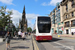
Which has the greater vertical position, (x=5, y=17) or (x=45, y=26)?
(x=5, y=17)

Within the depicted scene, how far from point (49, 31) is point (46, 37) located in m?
1.00

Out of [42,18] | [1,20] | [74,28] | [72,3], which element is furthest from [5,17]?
[72,3]

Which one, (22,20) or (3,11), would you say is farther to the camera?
(22,20)

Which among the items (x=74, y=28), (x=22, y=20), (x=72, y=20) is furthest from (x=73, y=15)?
(x=22, y=20)

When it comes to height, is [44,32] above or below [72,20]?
below

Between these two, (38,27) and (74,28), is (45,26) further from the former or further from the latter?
(74,28)

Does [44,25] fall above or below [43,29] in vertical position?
above

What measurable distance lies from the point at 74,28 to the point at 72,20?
13.0ft

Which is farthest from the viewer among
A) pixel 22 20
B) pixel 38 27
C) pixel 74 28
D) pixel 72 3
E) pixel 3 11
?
pixel 22 20

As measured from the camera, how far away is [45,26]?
13.4 metres

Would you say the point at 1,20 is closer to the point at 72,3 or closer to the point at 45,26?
the point at 45,26

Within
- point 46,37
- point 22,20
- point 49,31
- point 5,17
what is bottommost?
point 46,37

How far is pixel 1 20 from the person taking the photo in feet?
69.6

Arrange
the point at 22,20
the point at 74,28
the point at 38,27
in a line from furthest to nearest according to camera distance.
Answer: the point at 22,20
the point at 74,28
the point at 38,27
